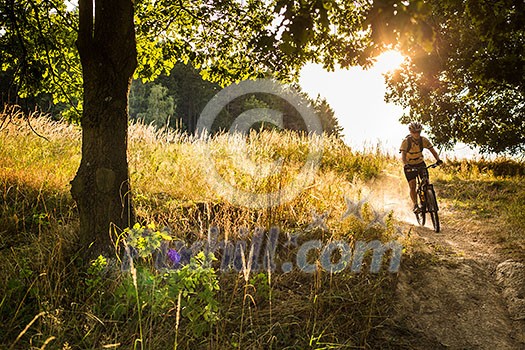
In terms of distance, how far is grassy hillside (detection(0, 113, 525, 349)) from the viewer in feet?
10.4

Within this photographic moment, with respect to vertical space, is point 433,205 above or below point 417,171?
below

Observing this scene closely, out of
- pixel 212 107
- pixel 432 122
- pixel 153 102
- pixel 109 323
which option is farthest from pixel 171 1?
pixel 212 107

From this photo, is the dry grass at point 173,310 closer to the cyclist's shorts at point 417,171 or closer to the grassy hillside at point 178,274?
the grassy hillside at point 178,274

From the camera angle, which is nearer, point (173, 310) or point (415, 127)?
point (173, 310)

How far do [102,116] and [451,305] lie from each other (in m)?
4.29

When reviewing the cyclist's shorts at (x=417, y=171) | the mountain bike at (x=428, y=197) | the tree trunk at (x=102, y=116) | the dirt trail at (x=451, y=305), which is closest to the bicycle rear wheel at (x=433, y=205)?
the mountain bike at (x=428, y=197)

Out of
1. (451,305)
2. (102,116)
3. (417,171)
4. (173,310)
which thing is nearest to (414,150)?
(417,171)

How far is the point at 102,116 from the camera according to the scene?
165 inches

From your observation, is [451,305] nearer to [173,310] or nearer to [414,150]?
[173,310]

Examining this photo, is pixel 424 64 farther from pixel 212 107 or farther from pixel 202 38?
pixel 212 107

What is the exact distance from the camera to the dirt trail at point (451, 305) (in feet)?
12.3

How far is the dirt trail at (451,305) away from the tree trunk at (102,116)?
122 inches

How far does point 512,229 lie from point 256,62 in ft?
18.4

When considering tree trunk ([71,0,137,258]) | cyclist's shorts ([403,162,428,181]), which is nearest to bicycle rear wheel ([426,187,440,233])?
cyclist's shorts ([403,162,428,181])
